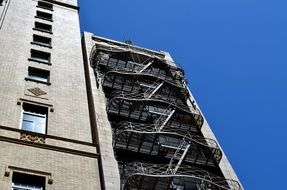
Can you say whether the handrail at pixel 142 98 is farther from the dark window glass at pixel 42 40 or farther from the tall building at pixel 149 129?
the dark window glass at pixel 42 40

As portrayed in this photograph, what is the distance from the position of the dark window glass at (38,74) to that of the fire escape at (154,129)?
325 cm

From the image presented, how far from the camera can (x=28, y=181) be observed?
1892 cm

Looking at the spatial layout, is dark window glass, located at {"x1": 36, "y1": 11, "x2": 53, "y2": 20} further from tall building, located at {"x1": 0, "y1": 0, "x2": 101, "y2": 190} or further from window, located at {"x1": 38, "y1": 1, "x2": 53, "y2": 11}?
tall building, located at {"x1": 0, "y1": 0, "x2": 101, "y2": 190}

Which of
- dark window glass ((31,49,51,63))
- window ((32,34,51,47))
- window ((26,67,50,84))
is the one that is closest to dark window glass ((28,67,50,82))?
window ((26,67,50,84))

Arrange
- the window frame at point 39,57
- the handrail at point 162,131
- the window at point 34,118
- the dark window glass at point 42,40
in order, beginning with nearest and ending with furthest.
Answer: the window at point 34,118
the handrail at point 162,131
the window frame at point 39,57
the dark window glass at point 42,40

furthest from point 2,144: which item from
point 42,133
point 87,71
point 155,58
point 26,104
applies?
point 155,58

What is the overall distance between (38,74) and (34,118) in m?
5.09

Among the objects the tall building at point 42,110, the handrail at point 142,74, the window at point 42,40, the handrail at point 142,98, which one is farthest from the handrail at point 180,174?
the window at point 42,40

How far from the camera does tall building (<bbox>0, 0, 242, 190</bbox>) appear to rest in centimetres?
1995

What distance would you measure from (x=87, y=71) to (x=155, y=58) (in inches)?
278

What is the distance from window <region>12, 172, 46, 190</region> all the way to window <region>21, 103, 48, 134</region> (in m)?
4.01

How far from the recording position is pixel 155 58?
1460 inches

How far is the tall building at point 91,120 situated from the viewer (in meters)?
20.0

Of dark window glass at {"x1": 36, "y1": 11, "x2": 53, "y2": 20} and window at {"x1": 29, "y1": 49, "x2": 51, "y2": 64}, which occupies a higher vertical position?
dark window glass at {"x1": 36, "y1": 11, "x2": 53, "y2": 20}
